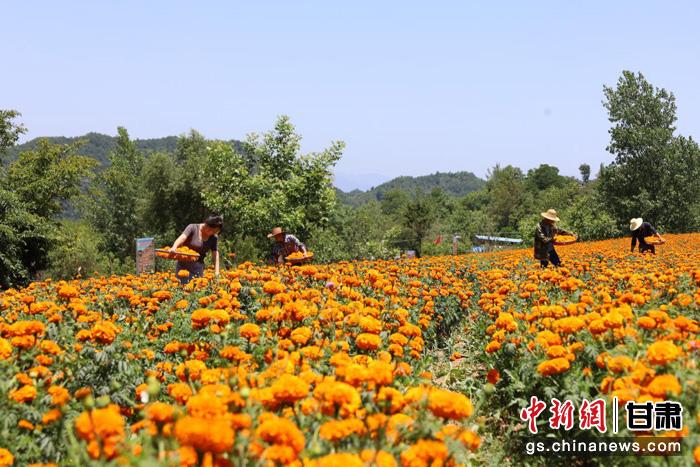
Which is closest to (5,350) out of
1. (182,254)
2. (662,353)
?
(662,353)

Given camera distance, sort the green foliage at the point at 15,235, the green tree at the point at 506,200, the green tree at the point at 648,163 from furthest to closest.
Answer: the green tree at the point at 506,200 < the green tree at the point at 648,163 < the green foliage at the point at 15,235

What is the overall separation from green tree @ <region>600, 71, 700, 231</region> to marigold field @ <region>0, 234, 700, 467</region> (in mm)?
35362

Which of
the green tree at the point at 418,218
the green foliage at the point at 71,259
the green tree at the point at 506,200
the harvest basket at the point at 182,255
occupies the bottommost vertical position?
the green foliage at the point at 71,259

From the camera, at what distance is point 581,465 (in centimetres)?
361

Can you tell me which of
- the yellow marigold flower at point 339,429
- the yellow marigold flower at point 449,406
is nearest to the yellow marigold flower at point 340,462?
the yellow marigold flower at point 339,429

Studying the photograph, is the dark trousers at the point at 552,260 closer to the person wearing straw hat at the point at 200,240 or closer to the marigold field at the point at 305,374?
the marigold field at the point at 305,374

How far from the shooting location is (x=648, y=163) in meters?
38.8

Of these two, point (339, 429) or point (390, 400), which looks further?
point (390, 400)

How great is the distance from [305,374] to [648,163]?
41.8 meters

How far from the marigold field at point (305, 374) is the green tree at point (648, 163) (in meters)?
35.4

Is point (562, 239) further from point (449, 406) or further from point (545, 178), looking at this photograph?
point (545, 178)

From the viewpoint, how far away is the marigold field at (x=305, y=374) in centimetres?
193

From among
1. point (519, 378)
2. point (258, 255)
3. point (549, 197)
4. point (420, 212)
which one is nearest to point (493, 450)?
point (519, 378)

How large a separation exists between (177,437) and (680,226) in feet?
139
